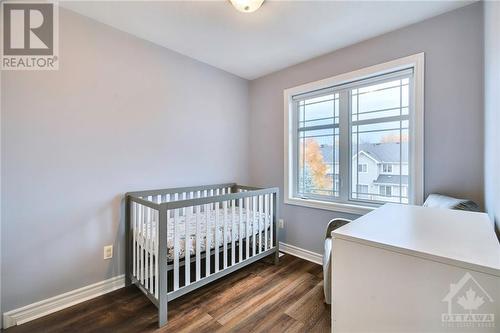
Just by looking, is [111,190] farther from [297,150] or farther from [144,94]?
[297,150]

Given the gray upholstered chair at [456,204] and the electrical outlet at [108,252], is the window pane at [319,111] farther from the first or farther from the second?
the electrical outlet at [108,252]

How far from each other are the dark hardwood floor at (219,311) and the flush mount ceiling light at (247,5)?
2.29 meters

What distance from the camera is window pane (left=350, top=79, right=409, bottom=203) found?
2.09 meters

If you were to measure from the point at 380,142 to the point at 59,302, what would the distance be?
122 inches

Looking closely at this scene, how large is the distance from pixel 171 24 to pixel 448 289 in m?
2.44

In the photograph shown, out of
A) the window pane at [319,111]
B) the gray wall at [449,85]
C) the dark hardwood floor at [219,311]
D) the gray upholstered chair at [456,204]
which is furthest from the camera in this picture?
the window pane at [319,111]

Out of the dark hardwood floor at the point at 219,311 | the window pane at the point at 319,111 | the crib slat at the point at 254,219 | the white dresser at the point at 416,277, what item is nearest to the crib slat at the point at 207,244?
the dark hardwood floor at the point at 219,311

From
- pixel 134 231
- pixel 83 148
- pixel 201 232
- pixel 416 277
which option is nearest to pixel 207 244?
pixel 201 232

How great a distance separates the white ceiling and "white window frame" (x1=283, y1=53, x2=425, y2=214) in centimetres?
32

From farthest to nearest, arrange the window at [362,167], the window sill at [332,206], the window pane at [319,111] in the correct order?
the window pane at [319,111], the window at [362,167], the window sill at [332,206]

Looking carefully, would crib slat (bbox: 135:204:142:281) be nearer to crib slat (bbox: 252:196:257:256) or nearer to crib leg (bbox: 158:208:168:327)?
crib leg (bbox: 158:208:168:327)

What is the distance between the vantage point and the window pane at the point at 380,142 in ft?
6.85

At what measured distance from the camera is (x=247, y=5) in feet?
5.36

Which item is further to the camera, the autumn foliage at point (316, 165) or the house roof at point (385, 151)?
the autumn foliage at point (316, 165)
